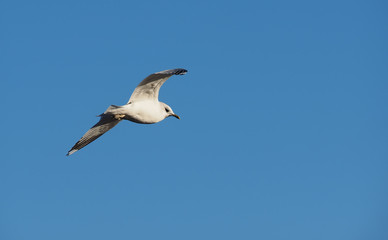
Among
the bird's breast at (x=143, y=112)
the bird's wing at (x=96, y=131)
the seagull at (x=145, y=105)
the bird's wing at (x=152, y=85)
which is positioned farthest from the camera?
the bird's wing at (x=96, y=131)

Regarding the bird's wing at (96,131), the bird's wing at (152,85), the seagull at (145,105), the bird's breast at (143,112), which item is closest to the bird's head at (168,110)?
the seagull at (145,105)

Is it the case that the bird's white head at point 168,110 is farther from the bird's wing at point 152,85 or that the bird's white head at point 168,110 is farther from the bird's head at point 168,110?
the bird's wing at point 152,85

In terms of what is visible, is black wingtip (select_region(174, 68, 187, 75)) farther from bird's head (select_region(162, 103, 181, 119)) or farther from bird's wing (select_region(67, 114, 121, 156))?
bird's wing (select_region(67, 114, 121, 156))

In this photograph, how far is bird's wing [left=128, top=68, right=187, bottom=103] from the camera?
19.1 meters

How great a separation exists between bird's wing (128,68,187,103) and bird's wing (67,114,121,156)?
2245mm

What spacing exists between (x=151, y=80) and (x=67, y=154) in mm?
5698

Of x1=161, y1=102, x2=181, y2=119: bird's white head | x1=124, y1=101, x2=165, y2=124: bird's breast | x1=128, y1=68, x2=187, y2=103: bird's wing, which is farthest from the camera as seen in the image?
x1=161, y1=102, x2=181, y2=119: bird's white head

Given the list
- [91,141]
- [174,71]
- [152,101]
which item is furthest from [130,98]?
[91,141]

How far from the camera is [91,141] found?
23.4 metres

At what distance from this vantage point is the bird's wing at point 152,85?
19.1 metres

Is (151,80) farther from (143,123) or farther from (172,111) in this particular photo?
(172,111)

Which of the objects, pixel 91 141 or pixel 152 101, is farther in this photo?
pixel 91 141

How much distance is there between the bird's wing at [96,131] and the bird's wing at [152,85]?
2245 mm

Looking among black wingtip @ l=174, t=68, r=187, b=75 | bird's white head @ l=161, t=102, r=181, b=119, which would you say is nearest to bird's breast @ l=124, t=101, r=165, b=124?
bird's white head @ l=161, t=102, r=181, b=119
